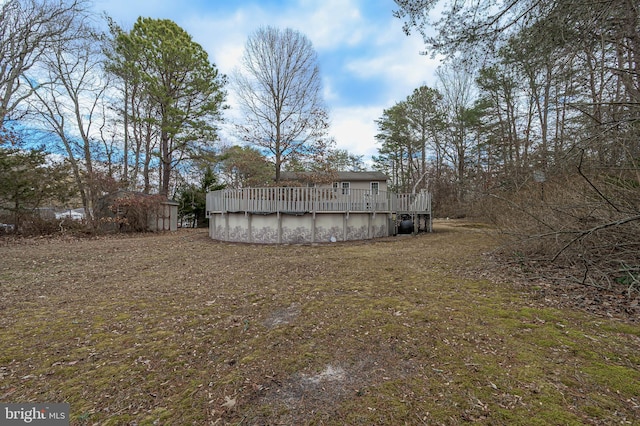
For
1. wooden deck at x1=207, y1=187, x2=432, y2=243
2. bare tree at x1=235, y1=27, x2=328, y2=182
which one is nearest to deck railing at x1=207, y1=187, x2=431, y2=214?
wooden deck at x1=207, y1=187, x2=432, y2=243

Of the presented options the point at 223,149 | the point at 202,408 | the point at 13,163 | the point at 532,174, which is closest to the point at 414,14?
the point at 532,174

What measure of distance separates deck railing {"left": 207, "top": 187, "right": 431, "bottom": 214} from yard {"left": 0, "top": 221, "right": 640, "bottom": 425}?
4.97 meters

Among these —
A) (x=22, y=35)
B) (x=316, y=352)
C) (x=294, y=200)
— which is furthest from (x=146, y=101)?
(x=316, y=352)

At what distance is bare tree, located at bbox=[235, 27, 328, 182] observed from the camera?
44.0ft

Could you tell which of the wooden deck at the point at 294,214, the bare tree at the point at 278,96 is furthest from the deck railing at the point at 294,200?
the bare tree at the point at 278,96

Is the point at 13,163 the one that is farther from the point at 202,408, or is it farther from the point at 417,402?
the point at 417,402

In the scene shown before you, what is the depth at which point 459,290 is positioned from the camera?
4.42m

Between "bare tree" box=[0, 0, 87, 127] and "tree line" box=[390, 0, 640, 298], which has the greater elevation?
"bare tree" box=[0, 0, 87, 127]

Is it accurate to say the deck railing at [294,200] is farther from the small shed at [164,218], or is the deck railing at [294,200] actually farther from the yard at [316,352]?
the small shed at [164,218]

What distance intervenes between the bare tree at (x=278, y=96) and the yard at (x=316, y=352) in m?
9.69

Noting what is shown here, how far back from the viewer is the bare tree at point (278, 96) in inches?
528

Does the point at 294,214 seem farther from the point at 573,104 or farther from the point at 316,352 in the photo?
the point at 573,104

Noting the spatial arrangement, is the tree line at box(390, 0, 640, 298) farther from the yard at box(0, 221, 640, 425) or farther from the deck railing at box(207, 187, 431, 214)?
the deck railing at box(207, 187, 431, 214)

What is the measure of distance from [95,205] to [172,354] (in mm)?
14761
